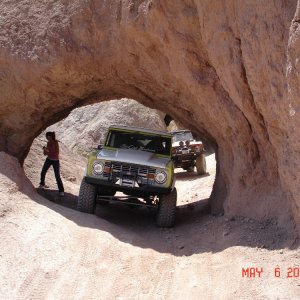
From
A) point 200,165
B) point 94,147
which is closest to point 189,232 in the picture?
point 94,147

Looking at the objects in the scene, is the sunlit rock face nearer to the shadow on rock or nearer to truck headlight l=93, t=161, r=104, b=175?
the shadow on rock

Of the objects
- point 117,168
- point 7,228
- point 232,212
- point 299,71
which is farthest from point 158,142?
point 299,71

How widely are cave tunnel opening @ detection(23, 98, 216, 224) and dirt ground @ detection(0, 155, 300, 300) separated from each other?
2772mm

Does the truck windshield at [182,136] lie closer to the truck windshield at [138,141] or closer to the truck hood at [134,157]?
the truck windshield at [138,141]

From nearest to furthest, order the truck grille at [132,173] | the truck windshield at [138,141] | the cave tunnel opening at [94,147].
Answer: the truck grille at [132,173] < the truck windshield at [138,141] < the cave tunnel opening at [94,147]

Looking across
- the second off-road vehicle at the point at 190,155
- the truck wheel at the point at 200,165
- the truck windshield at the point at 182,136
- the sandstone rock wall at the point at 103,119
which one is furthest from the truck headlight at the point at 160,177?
the sandstone rock wall at the point at 103,119

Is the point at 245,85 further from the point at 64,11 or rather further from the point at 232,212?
the point at 64,11

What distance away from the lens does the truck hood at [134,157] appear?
960 centimetres

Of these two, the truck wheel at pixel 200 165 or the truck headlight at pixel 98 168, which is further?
the truck wheel at pixel 200 165

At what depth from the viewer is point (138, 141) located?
35.6ft

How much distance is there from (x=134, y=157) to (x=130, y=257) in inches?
104

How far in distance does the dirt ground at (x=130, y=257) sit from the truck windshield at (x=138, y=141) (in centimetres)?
183

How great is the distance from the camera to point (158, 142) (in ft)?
35.6

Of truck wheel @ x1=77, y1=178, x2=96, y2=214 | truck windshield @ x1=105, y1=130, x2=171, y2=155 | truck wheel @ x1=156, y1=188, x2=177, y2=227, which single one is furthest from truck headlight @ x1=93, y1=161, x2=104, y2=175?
truck wheel @ x1=156, y1=188, x2=177, y2=227
